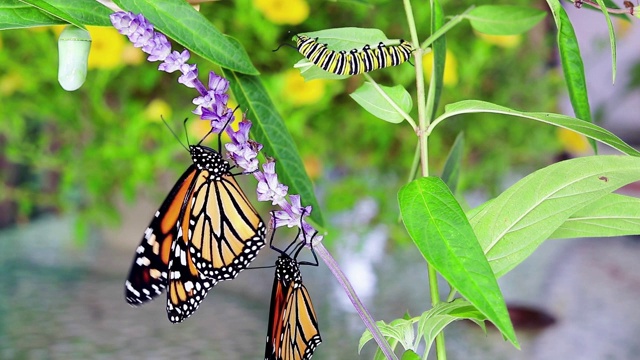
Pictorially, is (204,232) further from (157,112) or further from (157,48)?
(157,112)

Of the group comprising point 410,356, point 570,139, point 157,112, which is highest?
point 157,112

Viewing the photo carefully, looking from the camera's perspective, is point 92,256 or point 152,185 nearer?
point 152,185

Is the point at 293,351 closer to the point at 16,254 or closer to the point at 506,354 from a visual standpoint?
the point at 506,354

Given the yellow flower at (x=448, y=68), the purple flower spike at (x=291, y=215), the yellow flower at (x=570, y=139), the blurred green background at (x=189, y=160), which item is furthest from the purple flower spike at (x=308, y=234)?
the yellow flower at (x=570, y=139)

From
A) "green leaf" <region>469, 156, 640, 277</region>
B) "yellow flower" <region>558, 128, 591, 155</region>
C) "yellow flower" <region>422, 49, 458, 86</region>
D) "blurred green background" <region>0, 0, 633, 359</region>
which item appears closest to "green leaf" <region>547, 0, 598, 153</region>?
"green leaf" <region>469, 156, 640, 277</region>

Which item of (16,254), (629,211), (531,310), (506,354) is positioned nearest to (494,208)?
(629,211)

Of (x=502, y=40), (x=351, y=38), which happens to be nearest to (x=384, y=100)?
(x=351, y=38)

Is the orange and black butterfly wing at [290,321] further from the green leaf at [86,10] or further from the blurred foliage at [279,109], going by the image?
the blurred foliage at [279,109]
